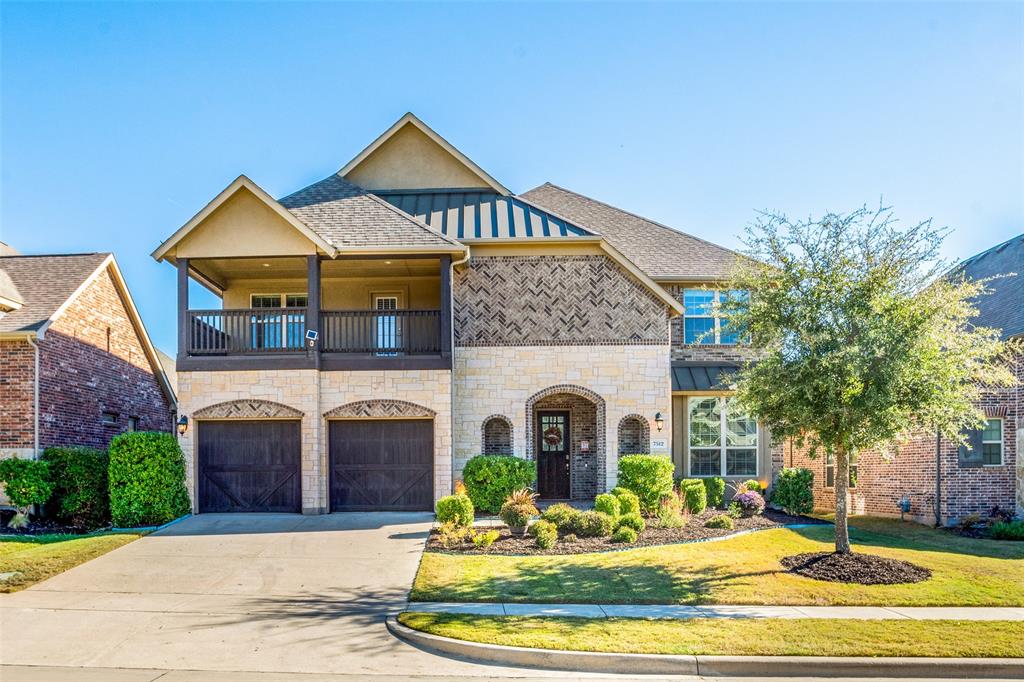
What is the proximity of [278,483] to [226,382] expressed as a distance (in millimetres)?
2440

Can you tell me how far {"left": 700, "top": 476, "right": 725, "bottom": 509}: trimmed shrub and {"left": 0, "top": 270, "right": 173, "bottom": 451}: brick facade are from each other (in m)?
15.1

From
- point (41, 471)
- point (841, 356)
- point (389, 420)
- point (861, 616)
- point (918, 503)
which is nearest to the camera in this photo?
point (861, 616)

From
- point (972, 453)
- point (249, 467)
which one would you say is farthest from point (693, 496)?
point (249, 467)

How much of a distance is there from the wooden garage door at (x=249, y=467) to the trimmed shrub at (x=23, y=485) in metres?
3.03

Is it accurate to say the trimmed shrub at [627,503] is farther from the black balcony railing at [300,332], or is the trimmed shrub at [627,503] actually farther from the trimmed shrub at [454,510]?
the black balcony railing at [300,332]

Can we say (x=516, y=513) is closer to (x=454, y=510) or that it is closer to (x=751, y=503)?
(x=454, y=510)

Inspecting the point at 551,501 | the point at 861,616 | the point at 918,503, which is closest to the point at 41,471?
the point at 551,501

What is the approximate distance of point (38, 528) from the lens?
14.7 m

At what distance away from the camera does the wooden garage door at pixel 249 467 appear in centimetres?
1557

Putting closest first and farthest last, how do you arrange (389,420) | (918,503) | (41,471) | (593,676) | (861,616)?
(593,676) < (861,616) < (41,471) < (389,420) < (918,503)

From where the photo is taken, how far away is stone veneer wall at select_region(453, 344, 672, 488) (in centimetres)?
1697

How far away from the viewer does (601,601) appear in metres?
9.44

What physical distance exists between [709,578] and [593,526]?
9.66ft

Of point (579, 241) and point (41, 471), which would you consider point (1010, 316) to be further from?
point (41, 471)
